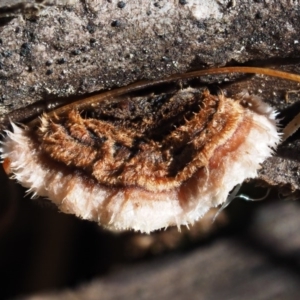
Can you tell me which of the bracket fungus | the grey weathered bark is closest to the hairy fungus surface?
the bracket fungus

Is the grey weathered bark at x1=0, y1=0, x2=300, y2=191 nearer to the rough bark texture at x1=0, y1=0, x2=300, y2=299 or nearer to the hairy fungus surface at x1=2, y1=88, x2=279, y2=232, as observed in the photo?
the rough bark texture at x1=0, y1=0, x2=300, y2=299

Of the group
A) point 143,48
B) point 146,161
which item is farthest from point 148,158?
point 143,48

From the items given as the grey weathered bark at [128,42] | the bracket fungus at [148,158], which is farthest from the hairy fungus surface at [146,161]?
the grey weathered bark at [128,42]

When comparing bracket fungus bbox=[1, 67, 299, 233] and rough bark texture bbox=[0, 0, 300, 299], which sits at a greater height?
rough bark texture bbox=[0, 0, 300, 299]

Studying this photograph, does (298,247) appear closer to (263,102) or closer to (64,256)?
(263,102)

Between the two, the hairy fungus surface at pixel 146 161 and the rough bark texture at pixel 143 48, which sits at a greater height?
the rough bark texture at pixel 143 48

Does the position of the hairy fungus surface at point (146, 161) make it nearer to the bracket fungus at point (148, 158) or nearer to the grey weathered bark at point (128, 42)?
the bracket fungus at point (148, 158)

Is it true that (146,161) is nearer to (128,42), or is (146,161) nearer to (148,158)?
(148,158)

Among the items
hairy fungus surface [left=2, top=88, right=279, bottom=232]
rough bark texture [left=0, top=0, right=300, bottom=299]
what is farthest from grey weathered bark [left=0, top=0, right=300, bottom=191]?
hairy fungus surface [left=2, top=88, right=279, bottom=232]
